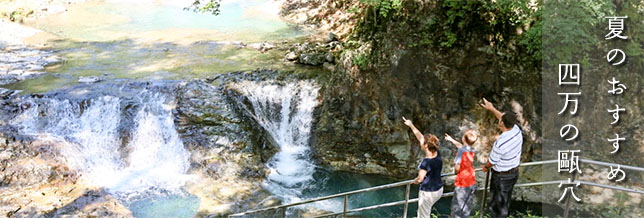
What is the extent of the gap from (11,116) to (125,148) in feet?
9.98

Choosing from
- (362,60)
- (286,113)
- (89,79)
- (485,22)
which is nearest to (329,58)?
(286,113)

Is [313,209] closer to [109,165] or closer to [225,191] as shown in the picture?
[225,191]

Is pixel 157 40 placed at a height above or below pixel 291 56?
above

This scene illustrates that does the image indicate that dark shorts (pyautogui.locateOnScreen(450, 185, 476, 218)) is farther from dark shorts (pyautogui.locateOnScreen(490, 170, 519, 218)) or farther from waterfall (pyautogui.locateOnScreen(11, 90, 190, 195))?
waterfall (pyautogui.locateOnScreen(11, 90, 190, 195))

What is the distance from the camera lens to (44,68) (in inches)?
587

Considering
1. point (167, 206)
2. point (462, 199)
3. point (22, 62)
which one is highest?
point (22, 62)

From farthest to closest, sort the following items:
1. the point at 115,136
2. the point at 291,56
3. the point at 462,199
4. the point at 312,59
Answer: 1. the point at 291,56
2. the point at 312,59
3. the point at 115,136
4. the point at 462,199

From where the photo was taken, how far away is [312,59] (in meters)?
14.4

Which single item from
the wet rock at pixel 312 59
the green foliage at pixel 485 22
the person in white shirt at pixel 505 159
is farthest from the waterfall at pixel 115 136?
Result: the person in white shirt at pixel 505 159

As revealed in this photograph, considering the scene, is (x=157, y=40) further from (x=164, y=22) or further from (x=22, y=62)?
(x=22, y=62)

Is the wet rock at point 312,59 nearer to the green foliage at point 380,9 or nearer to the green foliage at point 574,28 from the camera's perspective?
the green foliage at point 380,9

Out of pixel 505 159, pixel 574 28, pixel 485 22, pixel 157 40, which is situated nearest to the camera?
pixel 505 159

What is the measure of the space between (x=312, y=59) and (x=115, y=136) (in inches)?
235

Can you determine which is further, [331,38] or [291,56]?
[331,38]
